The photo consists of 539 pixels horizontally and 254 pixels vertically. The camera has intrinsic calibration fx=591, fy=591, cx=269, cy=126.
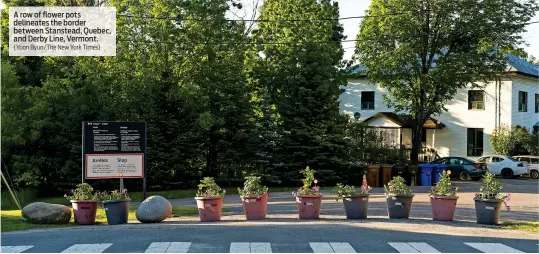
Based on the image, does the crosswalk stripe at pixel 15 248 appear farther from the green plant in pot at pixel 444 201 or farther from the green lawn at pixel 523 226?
the green lawn at pixel 523 226

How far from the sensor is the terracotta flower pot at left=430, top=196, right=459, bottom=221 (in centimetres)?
1586

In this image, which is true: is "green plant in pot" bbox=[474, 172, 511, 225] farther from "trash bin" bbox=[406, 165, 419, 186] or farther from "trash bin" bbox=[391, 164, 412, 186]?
"trash bin" bbox=[406, 165, 419, 186]

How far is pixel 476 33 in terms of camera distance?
35188 mm

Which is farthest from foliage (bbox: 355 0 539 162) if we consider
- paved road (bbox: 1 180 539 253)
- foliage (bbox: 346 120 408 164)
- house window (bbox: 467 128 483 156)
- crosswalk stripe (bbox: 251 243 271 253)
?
crosswalk stripe (bbox: 251 243 271 253)

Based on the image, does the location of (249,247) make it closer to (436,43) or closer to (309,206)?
(309,206)

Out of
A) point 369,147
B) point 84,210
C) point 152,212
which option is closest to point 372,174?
point 369,147

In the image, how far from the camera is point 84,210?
16.1m

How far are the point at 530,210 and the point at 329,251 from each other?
1162 centimetres

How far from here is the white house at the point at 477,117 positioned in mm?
45344

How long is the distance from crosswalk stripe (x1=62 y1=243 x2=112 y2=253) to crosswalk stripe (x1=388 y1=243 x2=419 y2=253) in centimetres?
557

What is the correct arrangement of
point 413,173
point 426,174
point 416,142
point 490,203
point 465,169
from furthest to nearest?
point 416,142, point 465,169, point 413,173, point 426,174, point 490,203

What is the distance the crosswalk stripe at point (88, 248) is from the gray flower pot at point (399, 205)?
8054 millimetres

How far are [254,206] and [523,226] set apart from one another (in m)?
7.09

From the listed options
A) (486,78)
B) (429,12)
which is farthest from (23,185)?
(486,78)
